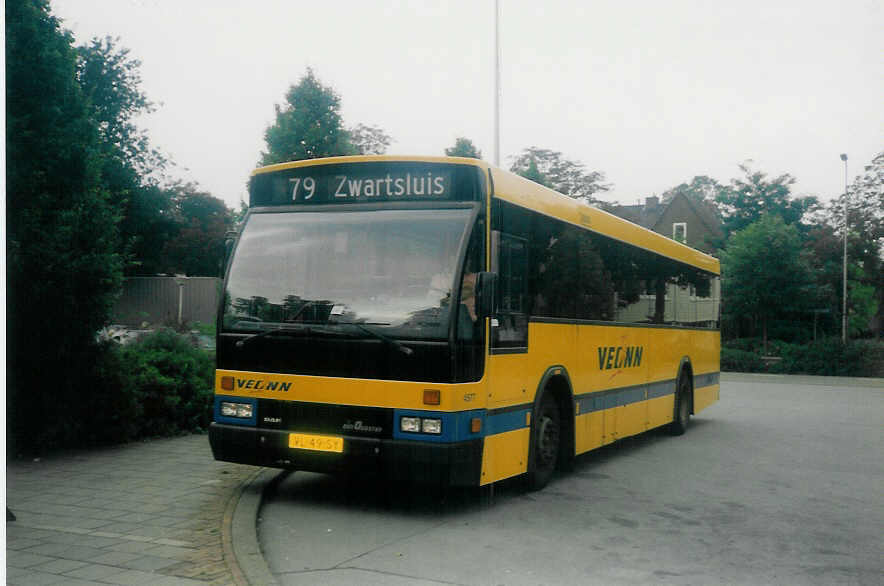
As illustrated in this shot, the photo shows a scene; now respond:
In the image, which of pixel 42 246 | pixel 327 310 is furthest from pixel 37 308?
pixel 327 310

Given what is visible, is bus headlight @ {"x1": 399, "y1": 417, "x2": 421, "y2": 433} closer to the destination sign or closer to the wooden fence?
the destination sign

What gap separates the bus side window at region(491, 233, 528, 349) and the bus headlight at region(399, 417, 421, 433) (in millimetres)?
989

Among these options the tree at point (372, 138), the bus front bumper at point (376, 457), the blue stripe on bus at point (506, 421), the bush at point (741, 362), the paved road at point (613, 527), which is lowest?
the bush at point (741, 362)

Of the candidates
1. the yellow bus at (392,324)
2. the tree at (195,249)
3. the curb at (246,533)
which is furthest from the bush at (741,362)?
the curb at (246,533)

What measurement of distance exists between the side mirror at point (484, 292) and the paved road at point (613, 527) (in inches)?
70.4

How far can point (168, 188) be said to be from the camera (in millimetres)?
53625

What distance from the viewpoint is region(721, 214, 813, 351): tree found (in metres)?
40.5

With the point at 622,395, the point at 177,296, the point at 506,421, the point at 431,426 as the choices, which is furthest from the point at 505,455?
the point at 177,296

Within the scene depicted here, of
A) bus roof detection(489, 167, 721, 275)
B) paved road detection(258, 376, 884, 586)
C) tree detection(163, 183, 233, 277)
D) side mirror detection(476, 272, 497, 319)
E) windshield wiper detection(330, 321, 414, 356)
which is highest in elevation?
tree detection(163, 183, 233, 277)

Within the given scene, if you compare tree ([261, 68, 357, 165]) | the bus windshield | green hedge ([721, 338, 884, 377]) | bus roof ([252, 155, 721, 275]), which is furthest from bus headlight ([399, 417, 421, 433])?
green hedge ([721, 338, 884, 377])

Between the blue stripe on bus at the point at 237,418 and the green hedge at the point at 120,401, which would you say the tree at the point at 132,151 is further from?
the blue stripe on bus at the point at 237,418

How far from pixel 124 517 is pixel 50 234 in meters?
3.84

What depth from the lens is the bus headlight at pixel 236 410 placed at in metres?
7.92

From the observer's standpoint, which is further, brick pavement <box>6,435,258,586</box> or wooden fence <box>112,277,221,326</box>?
wooden fence <box>112,277,221,326</box>
